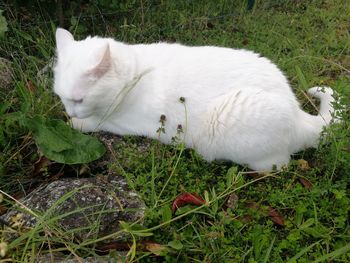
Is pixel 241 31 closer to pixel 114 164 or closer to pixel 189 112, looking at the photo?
pixel 189 112

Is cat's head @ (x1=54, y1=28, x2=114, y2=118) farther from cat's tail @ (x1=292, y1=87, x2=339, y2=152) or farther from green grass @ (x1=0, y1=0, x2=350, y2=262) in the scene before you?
cat's tail @ (x1=292, y1=87, x2=339, y2=152)

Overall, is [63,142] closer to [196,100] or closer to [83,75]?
[83,75]

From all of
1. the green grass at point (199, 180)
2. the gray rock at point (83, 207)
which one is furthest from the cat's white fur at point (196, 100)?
the gray rock at point (83, 207)

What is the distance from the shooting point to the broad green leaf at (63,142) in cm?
248

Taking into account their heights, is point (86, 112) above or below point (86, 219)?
above

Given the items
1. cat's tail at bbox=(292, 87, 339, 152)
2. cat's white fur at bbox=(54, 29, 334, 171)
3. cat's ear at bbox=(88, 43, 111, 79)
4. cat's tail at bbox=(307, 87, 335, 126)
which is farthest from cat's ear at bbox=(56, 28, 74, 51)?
cat's tail at bbox=(307, 87, 335, 126)

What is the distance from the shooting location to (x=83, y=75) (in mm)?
2295

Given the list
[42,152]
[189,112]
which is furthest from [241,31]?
[42,152]

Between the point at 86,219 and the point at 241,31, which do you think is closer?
the point at 86,219

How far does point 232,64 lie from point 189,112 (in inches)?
17.3

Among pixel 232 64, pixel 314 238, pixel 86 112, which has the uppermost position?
pixel 232 64

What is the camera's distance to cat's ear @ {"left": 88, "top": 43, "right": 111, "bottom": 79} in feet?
7.35

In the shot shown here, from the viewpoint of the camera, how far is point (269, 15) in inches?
175

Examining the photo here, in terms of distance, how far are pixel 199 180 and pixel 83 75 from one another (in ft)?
3.25
